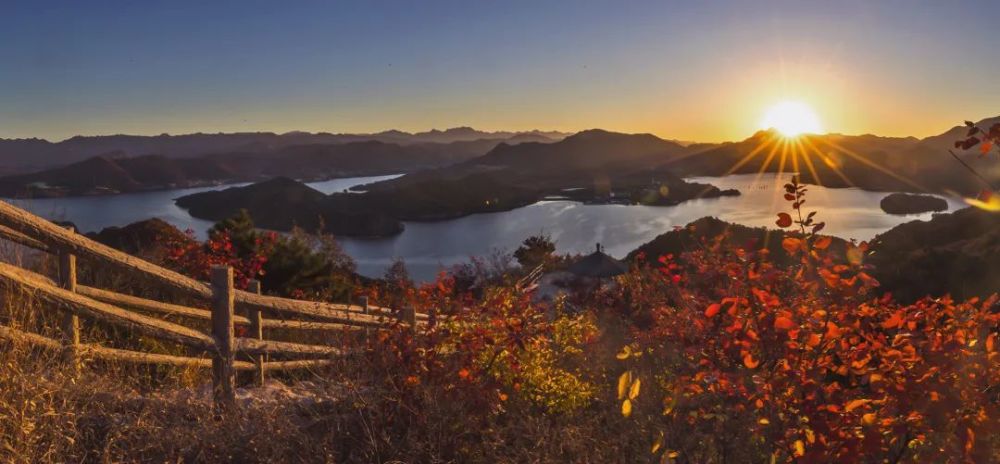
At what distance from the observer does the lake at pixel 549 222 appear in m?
69.6

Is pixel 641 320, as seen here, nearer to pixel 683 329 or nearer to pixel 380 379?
pixel 683 329

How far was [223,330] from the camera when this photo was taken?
182 inches

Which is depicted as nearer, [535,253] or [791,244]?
[791,244]

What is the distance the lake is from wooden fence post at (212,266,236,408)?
50.8 meters

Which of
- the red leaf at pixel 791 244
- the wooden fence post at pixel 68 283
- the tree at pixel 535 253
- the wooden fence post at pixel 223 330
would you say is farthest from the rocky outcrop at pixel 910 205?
the wooden fence post at pixel 68 283

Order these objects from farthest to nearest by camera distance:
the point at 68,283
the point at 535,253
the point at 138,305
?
the point at 535,253 → the point at 138,305 → the point at 68,283

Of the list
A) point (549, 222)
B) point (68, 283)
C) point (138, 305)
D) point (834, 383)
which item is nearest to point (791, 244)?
point (834, 383)

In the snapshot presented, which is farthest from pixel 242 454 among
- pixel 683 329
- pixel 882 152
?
pixel 882 152

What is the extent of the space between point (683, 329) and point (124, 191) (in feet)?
407

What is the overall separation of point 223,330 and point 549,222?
8421 centimetres

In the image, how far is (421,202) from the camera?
4139 inches

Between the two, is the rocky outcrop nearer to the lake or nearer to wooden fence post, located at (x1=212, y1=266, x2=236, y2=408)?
the lake

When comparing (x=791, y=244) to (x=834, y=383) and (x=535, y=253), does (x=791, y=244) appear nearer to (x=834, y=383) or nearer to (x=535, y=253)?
(x=834, y=383)

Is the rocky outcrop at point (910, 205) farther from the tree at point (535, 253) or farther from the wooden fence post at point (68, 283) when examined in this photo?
the wooden fence post at point (68, 283)
